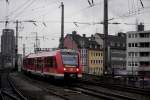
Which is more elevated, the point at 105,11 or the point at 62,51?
the point at 105,11

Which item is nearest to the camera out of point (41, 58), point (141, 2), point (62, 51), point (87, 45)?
point (141, 2)

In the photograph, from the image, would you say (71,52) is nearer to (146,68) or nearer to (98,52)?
(146,68)

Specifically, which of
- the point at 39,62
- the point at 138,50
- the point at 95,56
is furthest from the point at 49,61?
the point at 95,56

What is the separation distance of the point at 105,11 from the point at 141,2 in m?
9.88

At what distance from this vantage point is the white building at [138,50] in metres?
111

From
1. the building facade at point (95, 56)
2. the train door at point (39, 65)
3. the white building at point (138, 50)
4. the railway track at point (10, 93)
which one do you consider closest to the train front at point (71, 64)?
the railway track at point (10, 93)

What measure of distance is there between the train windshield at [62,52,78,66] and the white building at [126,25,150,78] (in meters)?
77.2

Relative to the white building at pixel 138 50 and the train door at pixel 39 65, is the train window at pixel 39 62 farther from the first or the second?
the white building at pixel 138 50

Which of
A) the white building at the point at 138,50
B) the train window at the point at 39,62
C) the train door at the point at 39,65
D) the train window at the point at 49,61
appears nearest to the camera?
the train window at the point at 49,61

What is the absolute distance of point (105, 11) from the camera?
34.6 meters

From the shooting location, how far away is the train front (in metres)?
32.3

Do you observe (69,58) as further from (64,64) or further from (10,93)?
(10,93)

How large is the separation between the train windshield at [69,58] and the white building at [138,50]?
77.2 metres

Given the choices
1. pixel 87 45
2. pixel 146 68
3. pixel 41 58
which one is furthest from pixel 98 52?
pixel 41 58
